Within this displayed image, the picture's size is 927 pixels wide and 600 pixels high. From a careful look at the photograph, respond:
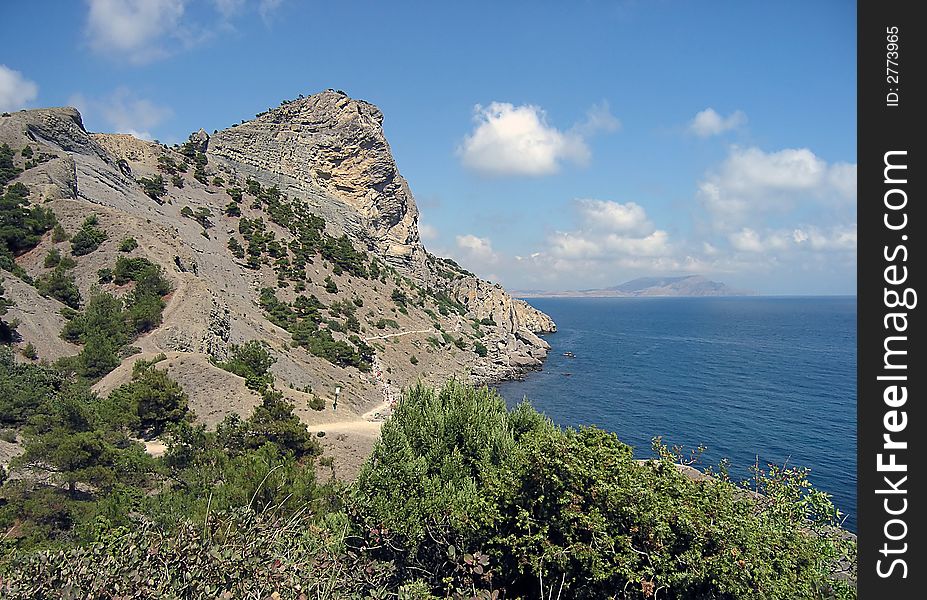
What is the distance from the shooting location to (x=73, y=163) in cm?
4438

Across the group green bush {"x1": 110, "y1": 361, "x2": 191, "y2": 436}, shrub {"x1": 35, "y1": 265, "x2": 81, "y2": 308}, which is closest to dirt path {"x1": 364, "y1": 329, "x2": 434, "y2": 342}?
shrub {"x1": 35, "y1": 265, "x2": 81, "y2": 308}

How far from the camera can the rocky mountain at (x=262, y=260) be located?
1156 inches

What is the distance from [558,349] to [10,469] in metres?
75.8

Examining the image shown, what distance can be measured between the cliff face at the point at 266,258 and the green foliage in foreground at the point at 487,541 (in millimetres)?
16499

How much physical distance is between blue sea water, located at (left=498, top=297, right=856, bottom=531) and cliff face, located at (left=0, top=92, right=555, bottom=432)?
31.0 feet

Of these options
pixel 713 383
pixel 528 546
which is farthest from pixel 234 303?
pixel 713 383

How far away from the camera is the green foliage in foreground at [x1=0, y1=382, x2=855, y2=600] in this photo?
588 cm

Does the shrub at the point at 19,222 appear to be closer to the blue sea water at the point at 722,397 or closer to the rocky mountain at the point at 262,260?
the rocky mountain at the point at 262,260

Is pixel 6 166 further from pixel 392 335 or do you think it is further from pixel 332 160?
pixel 332 160

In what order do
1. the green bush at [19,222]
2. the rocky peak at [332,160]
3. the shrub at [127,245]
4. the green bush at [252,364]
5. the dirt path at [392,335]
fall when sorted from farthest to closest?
the rocky peak at [332,160] < the dirt path at [392,335] < the shrub at [127,245] < the green bush at [19,222] < the green bush at [252,364]

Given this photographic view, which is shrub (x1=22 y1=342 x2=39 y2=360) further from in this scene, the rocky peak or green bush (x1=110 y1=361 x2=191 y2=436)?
the rocky peak

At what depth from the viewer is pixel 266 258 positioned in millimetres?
54312

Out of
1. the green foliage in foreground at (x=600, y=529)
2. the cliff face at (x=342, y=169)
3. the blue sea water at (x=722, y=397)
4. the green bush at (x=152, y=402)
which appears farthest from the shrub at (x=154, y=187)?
the green foliage in foreground at (x=600, y=529)
